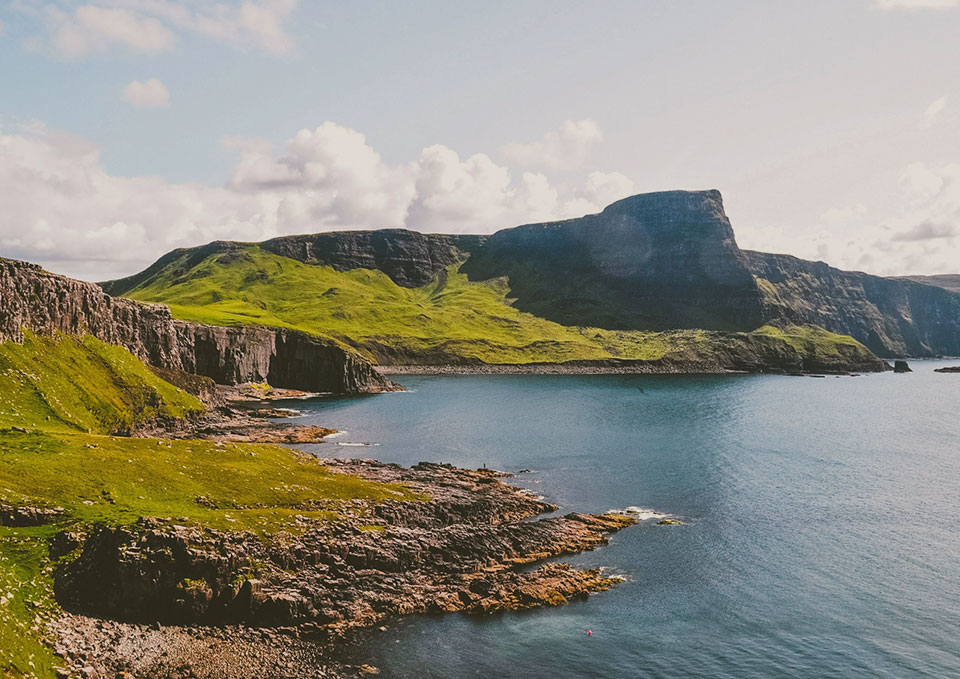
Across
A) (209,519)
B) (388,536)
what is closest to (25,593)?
(209,519)

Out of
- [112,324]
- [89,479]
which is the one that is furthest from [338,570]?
[112,324]

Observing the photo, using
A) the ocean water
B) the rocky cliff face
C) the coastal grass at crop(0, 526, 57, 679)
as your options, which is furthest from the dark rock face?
the rocky cliff face

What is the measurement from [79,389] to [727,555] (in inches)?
3556

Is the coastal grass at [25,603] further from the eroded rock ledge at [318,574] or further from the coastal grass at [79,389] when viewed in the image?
the coastal grass at [79,389]

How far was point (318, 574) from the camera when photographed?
5259cm

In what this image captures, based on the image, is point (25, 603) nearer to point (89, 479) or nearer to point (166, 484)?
point (89, 479)

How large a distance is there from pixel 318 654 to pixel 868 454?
11408cm

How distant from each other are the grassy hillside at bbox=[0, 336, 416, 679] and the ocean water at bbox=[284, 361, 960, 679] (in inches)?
769

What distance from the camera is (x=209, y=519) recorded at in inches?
2087

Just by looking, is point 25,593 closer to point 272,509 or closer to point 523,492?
point 272,509

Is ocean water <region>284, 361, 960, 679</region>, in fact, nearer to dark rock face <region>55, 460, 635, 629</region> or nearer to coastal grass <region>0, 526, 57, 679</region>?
dark rock face <region>55, 460, 635, 629</region>

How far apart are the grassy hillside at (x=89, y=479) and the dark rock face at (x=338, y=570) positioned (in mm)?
2573

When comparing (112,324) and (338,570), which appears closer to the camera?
(338,570)

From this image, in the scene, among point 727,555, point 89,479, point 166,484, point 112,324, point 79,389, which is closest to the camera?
point 89,479
